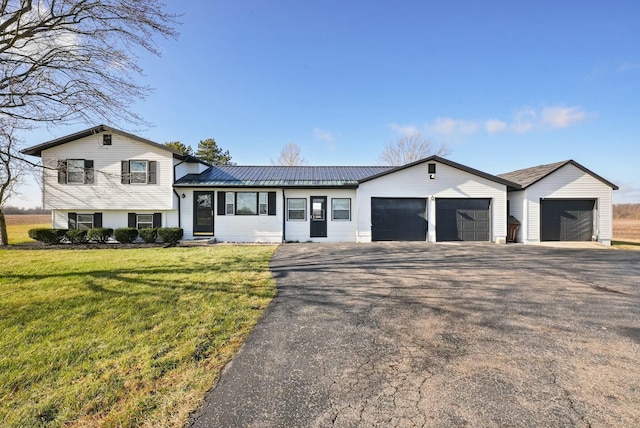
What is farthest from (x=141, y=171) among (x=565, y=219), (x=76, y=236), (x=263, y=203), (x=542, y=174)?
(x=565, y=219)

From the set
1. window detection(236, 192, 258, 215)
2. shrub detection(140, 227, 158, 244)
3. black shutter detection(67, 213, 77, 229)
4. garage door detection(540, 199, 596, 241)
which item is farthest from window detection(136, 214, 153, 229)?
garage door detection(540, 199, 596, 241)

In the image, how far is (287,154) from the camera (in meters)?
34.8

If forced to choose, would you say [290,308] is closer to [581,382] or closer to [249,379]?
[249,379]

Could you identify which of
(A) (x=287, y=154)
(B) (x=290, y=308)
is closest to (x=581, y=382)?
(B) (x=290, y=308)

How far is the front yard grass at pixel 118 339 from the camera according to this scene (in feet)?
7.93

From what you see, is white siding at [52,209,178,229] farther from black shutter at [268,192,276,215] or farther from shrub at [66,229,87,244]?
black shutter at [268,192,276,215]

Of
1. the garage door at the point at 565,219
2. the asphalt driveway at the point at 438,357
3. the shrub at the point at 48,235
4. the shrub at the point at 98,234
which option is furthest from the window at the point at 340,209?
the shrub at the point at 48,235

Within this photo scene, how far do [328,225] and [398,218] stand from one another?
3.61 metres

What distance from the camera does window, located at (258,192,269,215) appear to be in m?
14.9

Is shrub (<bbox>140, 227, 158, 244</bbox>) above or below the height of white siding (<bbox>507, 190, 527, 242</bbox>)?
below

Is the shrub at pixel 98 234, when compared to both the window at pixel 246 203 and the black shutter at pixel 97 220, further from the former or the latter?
the window at pixel 246 203

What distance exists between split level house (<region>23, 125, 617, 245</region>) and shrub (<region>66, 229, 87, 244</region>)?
1.08 meters

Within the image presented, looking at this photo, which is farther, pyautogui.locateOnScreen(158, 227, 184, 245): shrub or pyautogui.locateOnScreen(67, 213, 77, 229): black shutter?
pyautogui.locateOnScreen(67, 213, 77, 229): black shutter

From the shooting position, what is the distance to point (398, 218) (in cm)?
1495
